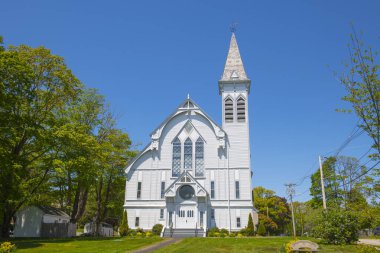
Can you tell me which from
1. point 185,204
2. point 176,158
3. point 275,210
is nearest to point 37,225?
point 185,204

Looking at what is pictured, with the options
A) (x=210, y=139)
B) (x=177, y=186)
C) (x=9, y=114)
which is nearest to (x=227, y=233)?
(x=177, y=186)

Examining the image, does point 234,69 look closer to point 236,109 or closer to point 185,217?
point 236,109

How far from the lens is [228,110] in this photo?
131 feet

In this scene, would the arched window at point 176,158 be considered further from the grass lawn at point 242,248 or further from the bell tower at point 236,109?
the grass lawn at point 242,248

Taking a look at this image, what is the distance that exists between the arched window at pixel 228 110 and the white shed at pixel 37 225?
20852mm

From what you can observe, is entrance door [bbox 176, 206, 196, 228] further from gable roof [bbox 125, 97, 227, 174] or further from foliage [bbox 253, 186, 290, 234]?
foliage [bbox 253, 186, 290, 234]

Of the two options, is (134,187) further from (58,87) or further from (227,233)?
(58,87)

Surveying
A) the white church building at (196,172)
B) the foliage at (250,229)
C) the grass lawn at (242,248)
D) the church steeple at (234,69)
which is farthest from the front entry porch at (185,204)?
the church steeple at (234,69)

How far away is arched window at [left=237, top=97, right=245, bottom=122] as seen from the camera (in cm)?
3938

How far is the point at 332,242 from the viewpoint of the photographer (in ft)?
71.2

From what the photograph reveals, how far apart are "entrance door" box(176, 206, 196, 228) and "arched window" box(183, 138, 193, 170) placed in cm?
478

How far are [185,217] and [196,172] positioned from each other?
17.1ft

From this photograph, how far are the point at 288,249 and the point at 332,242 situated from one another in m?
8.18

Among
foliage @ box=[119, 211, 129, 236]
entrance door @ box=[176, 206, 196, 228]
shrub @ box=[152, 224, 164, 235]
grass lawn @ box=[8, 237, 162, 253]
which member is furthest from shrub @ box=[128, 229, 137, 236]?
grass lawn @ box=[8, 237, 162, 253]
